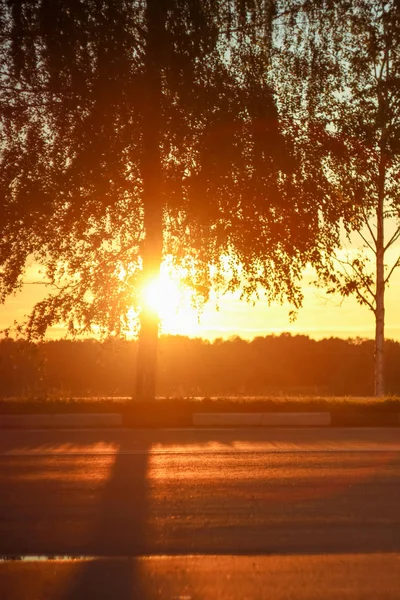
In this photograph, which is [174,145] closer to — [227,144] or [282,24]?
[227,144]

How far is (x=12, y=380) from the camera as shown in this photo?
34.0m

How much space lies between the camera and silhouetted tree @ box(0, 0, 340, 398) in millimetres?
15477

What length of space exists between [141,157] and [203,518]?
10.7 metres

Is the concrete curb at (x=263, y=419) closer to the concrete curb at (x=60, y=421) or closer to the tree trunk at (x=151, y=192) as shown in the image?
the concrete curb at (x=60, y=421)

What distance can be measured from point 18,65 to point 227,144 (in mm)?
4071

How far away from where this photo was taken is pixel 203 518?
6543mm

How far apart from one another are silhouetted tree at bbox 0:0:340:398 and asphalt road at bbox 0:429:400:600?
5.81 metres

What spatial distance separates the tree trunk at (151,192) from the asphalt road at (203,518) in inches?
229

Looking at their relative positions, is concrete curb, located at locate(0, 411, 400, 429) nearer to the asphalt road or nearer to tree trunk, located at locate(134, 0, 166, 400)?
tree trunk, located at locate(134, 0, 166, 400)

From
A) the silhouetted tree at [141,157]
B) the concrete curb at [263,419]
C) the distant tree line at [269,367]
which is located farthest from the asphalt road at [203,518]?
the distant tree line at [269,367]

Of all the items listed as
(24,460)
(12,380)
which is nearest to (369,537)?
(24,460)

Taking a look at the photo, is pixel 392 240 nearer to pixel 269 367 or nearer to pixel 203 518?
pixel 203 518

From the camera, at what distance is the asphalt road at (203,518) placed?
486cm

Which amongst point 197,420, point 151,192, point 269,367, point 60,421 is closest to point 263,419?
point 197,420
